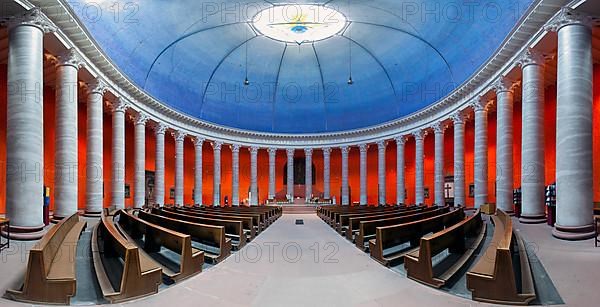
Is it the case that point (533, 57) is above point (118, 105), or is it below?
above

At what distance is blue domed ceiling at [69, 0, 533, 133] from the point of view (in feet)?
64.7

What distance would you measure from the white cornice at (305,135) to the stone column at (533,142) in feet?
3.88

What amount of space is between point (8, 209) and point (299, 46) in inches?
991

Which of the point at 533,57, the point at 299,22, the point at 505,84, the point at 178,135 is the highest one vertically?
the point at 299,22

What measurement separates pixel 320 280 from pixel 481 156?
59.4ft

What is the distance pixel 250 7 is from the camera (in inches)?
870

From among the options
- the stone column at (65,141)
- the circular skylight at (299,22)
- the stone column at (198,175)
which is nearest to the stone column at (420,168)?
the circular skylight at (299,22)

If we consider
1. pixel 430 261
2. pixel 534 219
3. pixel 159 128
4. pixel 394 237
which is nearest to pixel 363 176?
pixel 159 128

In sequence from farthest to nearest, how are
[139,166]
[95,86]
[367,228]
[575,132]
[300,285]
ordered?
[139,166] < [95,86] < [575,132] < [367,228] < [300,285]

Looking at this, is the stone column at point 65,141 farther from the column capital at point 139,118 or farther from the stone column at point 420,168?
the stone column at point 420,168

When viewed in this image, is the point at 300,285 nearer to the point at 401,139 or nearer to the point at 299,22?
the point at 299,22

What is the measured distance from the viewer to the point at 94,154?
1728 cm

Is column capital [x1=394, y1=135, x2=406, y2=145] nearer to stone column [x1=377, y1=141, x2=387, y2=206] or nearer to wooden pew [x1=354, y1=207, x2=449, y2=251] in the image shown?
stone column [x1=377, y1=141, x2=387, y2=206]

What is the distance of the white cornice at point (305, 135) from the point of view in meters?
12.6
